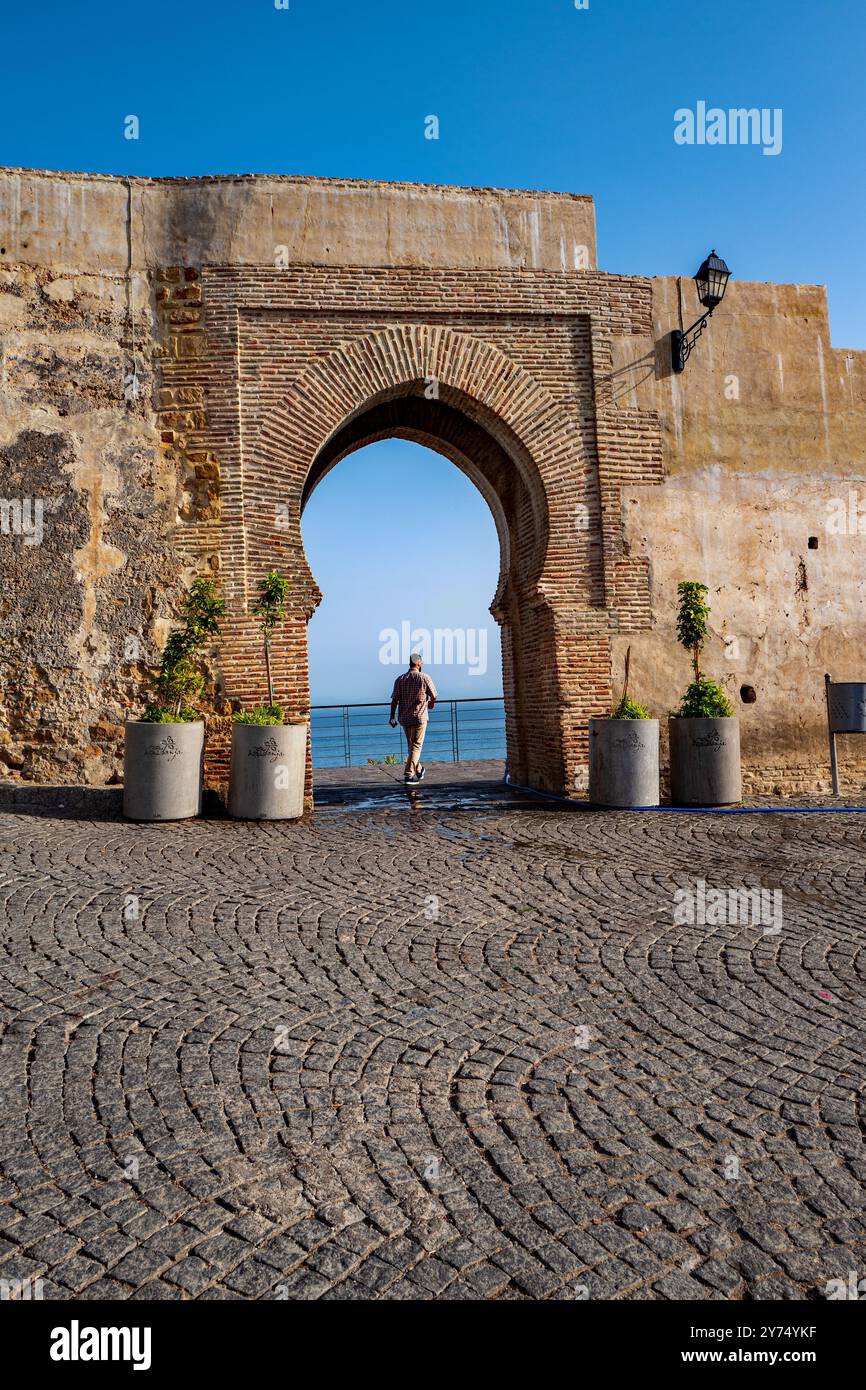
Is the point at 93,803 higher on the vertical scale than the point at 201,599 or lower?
lower

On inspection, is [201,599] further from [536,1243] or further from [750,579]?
[536,1243]

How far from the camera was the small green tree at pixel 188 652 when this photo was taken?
29.0ft

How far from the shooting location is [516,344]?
32.7ft

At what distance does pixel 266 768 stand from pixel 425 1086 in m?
5.46

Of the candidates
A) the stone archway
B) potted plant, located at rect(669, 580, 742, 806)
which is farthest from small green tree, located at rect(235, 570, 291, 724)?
potted plant, located at rect(669, 580, 742, 806)

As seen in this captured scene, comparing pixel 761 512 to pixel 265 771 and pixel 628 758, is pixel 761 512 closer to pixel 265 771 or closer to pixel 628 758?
pixel 628 758

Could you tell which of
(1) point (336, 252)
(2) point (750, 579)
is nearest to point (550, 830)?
(2) point (750, 579)

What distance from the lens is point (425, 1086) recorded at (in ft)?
10.6

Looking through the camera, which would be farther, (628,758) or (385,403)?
(385,403)

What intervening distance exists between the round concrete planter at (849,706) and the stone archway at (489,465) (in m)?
2.98

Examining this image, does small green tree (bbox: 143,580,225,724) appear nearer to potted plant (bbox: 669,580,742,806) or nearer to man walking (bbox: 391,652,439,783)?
man walking (bbox: 391,652,439,783)

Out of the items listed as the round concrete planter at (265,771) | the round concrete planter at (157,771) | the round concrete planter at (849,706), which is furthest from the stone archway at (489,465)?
the round concrete planter at (849,706)

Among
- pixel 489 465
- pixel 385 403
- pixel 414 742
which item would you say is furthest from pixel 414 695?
pixel 385 403
